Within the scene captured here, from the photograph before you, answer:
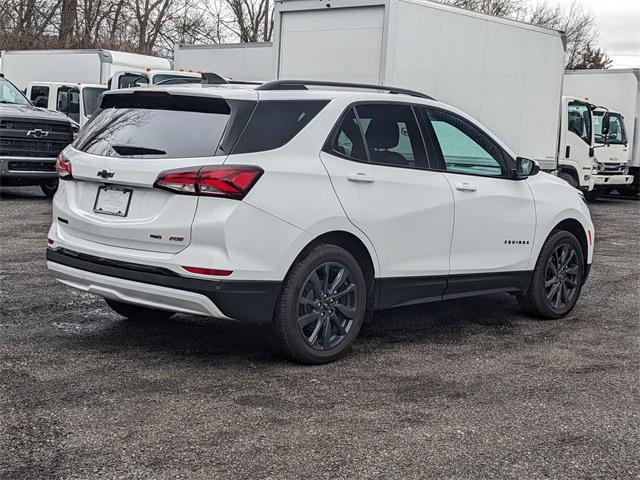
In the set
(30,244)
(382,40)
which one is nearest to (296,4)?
(382,40)

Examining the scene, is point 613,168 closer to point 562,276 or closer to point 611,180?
point 611,180

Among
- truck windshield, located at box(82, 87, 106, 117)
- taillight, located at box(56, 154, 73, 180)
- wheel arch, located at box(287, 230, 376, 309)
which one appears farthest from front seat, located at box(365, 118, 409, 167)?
truck windshield, located at box(82, 87, 106, 117)

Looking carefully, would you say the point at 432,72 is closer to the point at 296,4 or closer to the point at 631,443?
the point at 296,4

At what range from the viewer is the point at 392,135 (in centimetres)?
624

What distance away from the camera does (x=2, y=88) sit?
15.9 meters

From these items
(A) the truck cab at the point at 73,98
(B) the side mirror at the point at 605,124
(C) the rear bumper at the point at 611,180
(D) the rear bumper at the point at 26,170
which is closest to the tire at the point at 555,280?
(D) the rear bumper at the point at 26,170

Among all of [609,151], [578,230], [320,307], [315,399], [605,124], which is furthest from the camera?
[609,151]

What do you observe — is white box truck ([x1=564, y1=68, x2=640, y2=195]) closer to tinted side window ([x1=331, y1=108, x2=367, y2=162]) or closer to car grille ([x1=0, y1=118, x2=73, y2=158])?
car grille ([x1=0, y1=118, x2=73, y2=158])

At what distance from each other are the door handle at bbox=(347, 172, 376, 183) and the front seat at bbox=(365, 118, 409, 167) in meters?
0.15

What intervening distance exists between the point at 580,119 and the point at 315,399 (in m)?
Result: 16.4

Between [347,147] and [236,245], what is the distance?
3.63 feet

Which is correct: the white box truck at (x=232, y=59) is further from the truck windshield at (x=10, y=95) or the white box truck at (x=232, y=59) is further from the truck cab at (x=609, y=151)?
the truck cab at (x=609, y=151)

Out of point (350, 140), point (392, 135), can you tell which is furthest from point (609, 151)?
point (350, 140)

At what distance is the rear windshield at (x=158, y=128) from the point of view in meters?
5.36
